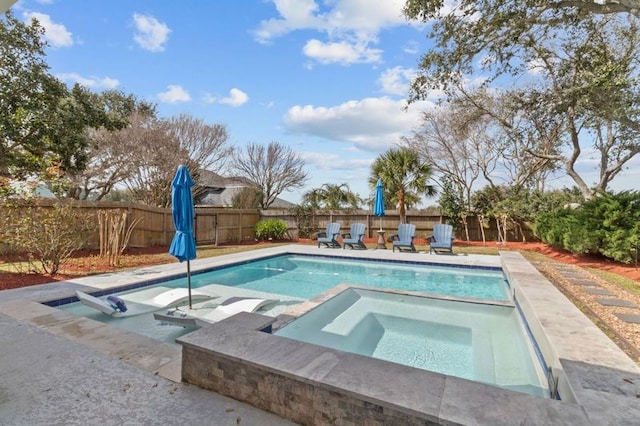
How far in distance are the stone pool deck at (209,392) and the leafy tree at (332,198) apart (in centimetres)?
1360

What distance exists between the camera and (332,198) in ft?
57.8

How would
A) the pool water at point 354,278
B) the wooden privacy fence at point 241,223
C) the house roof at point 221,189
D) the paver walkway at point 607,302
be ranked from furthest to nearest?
the house roof at point 221,189 → the wooden privacy fence at point 241,223 → the pool water at point 354,278 → the paver walkway at point 607,302

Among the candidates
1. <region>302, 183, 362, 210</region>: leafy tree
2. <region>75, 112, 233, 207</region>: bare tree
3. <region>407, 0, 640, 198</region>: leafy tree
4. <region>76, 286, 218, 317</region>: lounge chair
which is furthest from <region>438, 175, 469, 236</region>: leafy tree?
→ <region>75, 112, 233, 207</region>: bare tree

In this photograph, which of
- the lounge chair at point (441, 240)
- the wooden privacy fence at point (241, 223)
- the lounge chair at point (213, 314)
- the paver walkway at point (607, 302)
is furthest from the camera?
the wooden privacy fence at point (241, 223)

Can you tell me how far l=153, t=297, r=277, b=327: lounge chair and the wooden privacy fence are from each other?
7483mm

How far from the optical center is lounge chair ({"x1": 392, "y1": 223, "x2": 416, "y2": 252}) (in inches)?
460

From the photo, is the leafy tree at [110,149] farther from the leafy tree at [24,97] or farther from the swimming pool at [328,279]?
the swimming pool at [328,279]

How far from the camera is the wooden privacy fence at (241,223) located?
1205 centimetres

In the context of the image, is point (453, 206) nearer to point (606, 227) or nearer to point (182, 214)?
point (606, 227)

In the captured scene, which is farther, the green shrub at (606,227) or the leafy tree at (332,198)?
the leafy tree at (332,198)

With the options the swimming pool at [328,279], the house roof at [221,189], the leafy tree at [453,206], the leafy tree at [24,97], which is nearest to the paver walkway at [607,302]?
the swimming pool at [328,279]

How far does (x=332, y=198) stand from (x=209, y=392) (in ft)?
50.2

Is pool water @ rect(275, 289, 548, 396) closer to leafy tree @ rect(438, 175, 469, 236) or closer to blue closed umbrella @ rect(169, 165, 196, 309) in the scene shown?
blue closed umbrella @ rect(169, 165, 196, 309)

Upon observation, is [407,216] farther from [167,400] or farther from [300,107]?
[167,400]
